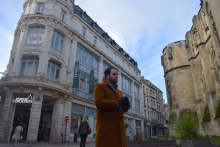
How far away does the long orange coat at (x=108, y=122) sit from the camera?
200 cm

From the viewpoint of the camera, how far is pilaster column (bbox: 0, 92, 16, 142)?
42.1 ft

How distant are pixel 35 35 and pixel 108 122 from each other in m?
16.8

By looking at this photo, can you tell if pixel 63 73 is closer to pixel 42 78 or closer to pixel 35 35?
pixel 42 78

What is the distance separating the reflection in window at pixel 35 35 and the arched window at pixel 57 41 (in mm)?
1208

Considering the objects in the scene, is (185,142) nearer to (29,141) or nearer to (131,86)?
(29,141)

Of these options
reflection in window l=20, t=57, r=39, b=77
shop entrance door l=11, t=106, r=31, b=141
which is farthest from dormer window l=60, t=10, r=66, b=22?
shop entrance door l=11, t=106, r=31, b=141

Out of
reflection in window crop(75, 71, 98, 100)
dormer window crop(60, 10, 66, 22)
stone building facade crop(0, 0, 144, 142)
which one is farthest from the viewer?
reflection in window crop(75, 71, 98, 100)

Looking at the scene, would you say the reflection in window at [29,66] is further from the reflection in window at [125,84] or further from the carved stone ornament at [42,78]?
the reflection in window at [125,84]

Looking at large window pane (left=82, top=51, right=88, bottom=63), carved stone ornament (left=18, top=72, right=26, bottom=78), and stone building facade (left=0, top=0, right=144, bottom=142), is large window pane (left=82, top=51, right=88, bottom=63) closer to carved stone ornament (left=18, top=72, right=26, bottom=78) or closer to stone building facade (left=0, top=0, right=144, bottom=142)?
stone building facade (left=0, top=0, right=144, bottom=142)

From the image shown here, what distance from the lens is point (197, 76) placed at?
22.0 m

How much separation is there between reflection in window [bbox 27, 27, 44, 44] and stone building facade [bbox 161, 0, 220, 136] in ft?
52.5

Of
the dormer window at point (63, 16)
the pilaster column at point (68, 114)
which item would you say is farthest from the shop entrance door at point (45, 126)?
the dormer window at point (63, 16)

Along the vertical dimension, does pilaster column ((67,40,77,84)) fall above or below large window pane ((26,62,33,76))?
above

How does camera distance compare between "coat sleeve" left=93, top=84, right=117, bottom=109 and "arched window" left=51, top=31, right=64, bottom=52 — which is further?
"arched window" left=51, top=31, right=64, bottom=52
